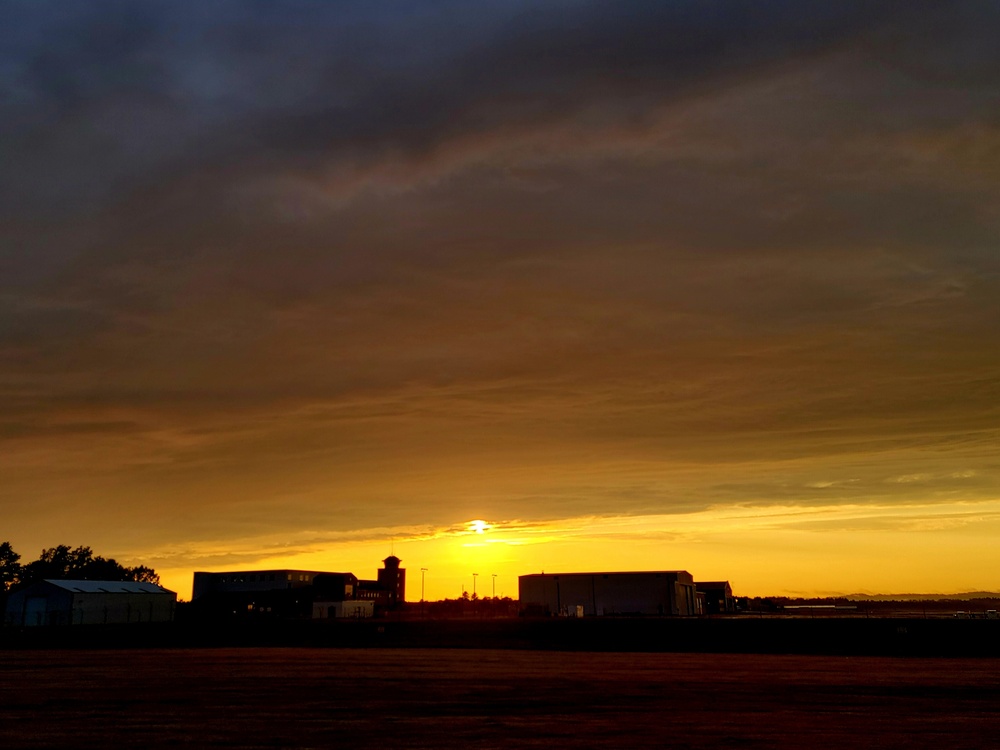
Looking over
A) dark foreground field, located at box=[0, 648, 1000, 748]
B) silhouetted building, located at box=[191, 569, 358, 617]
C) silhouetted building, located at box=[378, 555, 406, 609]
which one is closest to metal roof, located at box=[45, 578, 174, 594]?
silhouetted building, located at box=[191, 569, 358, 617]

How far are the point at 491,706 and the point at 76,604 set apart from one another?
125 metres

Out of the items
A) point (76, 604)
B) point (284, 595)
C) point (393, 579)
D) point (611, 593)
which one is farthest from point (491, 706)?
point (393, 579)

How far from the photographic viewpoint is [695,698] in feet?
101

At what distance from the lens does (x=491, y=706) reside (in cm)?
2755

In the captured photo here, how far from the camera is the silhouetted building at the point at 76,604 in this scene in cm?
12756

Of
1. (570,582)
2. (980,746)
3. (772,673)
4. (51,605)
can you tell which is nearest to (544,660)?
(772,673)

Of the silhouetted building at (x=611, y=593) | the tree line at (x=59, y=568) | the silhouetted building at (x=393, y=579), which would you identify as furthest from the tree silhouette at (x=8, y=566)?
the silhouetted building at (x=611, y=593)

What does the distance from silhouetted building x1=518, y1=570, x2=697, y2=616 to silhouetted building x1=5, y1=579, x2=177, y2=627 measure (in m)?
70.4

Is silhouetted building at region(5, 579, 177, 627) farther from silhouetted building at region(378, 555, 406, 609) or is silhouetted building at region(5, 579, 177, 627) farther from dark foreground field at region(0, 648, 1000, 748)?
dark foreground field at region(0, 648, 1000, 748)

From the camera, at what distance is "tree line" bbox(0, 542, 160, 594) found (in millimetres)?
173375

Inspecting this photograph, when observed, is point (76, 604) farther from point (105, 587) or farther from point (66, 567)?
point (66, 567)

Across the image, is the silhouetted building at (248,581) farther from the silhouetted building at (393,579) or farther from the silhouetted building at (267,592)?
the silhouetted building at (393,579)

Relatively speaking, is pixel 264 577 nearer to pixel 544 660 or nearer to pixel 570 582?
pixel 570 582

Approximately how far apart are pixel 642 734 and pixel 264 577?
163m
